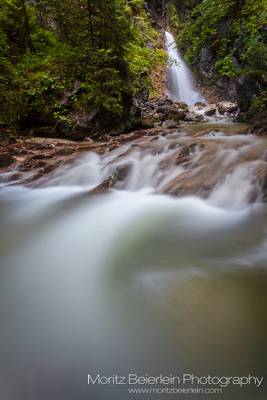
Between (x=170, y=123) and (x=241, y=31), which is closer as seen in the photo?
(x=170, y=123)

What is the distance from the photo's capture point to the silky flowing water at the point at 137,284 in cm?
202

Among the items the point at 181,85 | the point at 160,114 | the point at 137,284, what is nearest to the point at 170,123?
the point at 160,114

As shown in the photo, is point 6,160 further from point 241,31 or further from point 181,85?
point 181,85

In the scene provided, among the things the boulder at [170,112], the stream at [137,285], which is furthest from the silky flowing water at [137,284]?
the boulder at [170,112]

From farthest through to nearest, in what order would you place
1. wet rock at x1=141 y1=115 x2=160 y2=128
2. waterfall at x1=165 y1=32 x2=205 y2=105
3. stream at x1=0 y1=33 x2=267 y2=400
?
waterfall at x1=165 y1=32 x2=205 y2=105
wet rock at x1=141 y1=115 x2=160 y2=128
stream at x1=0 y1=33 x2=267 y2=400

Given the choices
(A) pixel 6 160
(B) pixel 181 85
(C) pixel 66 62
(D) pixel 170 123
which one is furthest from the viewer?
(B) pixel 181 85

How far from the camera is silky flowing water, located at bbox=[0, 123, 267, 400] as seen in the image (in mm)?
2020

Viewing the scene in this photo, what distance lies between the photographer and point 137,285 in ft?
9.16

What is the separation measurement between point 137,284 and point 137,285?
2cm

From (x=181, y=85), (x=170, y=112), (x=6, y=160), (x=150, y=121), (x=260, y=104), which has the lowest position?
(x=6, y=160)

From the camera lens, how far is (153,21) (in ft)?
89.2

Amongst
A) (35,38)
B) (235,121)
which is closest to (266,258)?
(235,121)

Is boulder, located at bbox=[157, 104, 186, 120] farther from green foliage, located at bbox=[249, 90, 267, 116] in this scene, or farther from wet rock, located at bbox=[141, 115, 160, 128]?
green foliage, located at bbox=[249, 90, 267, 116]

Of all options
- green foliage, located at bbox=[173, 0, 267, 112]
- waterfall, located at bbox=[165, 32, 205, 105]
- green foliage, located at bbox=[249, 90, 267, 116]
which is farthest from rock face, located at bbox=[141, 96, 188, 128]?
waterfall, located at bbox=[165, 32, 205, 105]
